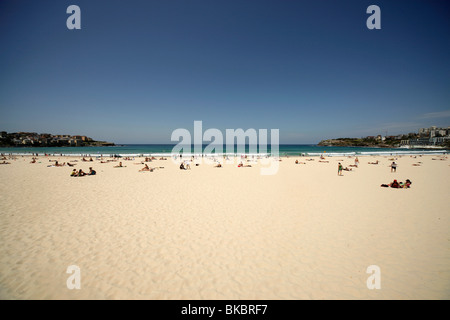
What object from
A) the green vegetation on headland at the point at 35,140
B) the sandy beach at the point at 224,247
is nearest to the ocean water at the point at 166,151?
the green vegetation on headland at the point at 35,140

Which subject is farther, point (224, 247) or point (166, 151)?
point (166, 151)

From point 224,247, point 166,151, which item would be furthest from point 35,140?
point 224,247

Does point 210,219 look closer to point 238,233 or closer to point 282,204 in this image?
point 238,233

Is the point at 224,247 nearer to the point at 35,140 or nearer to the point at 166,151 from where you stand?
the point at 166,151

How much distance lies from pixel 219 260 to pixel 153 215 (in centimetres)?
417

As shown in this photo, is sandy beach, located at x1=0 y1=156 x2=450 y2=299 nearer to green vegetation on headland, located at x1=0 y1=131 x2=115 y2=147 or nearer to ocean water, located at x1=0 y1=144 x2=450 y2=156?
ocean water, located at x1=0 y1=144 x2=450 y2=156

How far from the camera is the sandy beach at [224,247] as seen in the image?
3.79 meters

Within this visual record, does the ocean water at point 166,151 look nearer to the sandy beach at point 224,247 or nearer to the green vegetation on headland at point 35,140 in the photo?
the green vegetation on headland at point 35,140

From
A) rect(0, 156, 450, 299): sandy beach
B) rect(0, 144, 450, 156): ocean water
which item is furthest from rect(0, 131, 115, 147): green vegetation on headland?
rect(0, 156, 450, 299): sandy beach

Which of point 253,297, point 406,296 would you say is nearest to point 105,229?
point 253,297

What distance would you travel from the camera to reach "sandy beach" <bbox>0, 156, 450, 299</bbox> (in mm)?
3787

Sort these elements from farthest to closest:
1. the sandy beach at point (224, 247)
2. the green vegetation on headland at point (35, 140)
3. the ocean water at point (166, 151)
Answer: the green vegetation on headland at point (35, 140), the ocean water at point (166, 151), the sandy beach at point (224, 247)

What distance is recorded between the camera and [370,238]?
18.6 feet

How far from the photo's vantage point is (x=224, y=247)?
5.19m
